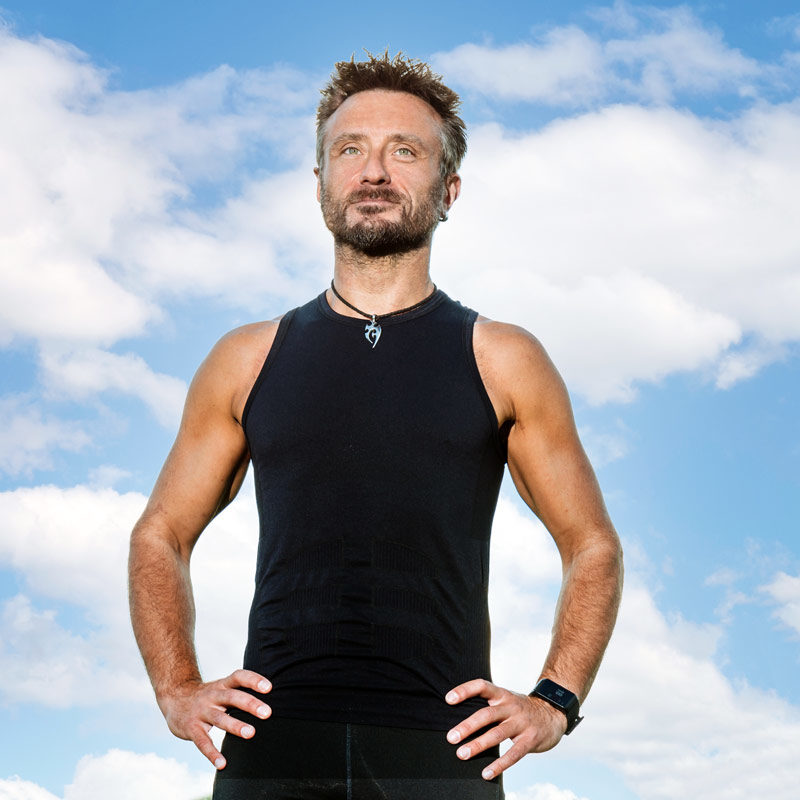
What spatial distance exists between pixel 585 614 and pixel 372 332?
5.31ft

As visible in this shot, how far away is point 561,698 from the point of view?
4086 millimetres

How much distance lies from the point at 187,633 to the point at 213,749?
701 mm

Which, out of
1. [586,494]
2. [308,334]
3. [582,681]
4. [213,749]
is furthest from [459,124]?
[213,749]

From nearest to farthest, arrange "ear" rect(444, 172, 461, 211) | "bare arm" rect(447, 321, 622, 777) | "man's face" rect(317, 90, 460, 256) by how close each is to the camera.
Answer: "bare arm" rect(447, 321, 622, 777)
"man's face" rect(317, 90, 460, 256)
"ear" rect(444, 172, 461, 211)

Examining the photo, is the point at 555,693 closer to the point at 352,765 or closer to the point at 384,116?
the point at 352,765

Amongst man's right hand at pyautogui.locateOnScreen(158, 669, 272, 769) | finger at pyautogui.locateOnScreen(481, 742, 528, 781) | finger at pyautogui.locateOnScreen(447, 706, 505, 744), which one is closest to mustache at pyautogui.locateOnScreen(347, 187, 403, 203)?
man's right hand at pyautogui.locateOnScreen(158, 669, 272, 769)

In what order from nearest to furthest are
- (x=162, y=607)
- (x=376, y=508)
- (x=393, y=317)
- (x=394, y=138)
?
A: (x=376, y=508), (x=162, y=607), (x=393, y=317), (x=394, y=138)

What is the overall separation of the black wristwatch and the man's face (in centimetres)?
Result: 221

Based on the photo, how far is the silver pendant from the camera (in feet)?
15.6

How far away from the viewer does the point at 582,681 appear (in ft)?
14.0

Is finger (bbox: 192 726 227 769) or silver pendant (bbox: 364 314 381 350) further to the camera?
silver pendant (bbox: 364 314 381 350)

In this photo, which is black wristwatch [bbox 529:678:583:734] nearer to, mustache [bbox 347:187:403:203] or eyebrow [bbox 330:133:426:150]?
mustache [bbox 347:187:403:203]

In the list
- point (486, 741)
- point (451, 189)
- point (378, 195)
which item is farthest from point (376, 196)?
point (486, 741)

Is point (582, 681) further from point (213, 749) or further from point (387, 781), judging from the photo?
point (213, 749)
